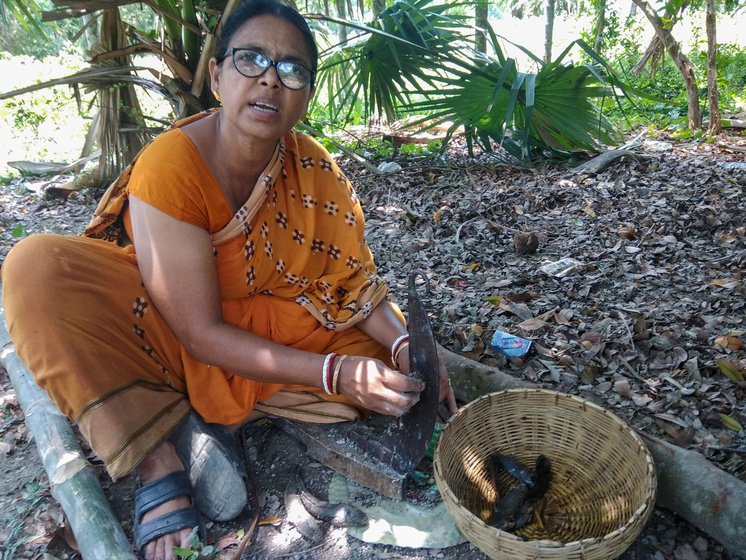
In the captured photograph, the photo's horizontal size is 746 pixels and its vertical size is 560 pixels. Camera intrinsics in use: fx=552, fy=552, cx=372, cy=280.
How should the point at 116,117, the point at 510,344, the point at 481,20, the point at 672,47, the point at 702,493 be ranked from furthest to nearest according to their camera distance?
the point at 672,47, the point at 116,117, the point at 481,20, the point at 510,344, the point at 702,493

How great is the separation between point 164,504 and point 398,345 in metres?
0.83

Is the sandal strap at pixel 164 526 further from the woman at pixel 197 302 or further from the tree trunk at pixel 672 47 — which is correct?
the tree trunk at pixel 672 47

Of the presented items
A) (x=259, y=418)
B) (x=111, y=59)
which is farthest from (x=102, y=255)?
(x=111, y=59)

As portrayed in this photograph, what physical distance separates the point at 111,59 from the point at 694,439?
3.56 m

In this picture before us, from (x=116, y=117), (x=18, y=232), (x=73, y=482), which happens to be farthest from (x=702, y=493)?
(x=18, y=232)

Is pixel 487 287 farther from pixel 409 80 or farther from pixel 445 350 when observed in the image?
pixel 409 80

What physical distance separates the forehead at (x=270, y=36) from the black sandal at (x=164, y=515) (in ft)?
3.98

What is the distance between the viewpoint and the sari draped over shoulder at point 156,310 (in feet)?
4.81

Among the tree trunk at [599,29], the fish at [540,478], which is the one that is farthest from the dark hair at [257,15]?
the tree trunk at [599,29]

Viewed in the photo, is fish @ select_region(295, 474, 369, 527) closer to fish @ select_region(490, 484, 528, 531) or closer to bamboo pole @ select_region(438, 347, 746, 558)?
fish @ select_region(490, 484, 528, 531)

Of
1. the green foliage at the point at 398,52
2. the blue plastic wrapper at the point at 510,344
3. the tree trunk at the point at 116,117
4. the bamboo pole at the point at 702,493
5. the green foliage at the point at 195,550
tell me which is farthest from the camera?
the green foliage at the point at 398,52

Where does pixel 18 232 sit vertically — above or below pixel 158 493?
above

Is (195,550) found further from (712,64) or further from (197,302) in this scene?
(712,64)

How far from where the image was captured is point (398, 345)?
5.96 feet
